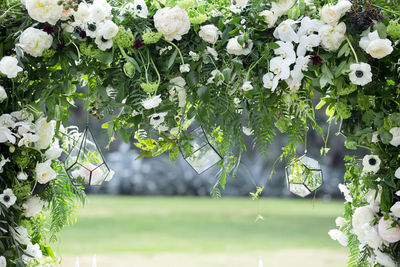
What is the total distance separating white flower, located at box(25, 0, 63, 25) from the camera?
1.33 metres

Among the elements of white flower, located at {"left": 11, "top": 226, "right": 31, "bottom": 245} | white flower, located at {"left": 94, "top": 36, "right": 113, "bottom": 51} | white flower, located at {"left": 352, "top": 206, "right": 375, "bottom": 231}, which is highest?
white flower, located at {"left": 94, "top": 36, "right": 113, "bottom": 51}

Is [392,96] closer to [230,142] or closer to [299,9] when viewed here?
[299,9]

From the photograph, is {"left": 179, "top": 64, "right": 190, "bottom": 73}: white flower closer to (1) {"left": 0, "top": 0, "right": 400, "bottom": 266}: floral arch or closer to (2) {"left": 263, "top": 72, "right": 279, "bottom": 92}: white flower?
(1) {"left": 0, "top": 0, "right": 400, "bottom": 266}: floral arch

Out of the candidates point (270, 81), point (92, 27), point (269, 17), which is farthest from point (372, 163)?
point (92, 27)

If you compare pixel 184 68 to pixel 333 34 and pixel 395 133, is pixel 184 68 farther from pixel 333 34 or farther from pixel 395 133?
pixel 395 133

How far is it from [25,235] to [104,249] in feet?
18.6

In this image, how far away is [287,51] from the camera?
1342 millimetres

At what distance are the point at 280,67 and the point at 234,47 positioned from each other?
132 millimetres

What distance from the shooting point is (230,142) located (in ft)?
5.23

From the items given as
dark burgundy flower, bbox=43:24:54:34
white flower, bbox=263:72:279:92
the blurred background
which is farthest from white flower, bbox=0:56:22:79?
the blurred background

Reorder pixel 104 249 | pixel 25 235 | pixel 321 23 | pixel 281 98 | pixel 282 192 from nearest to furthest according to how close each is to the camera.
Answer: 1. pixel 321 23
2. pixel 281 98
3. pixel 25 235
4. pixel 104 249
5. pixel 282 192

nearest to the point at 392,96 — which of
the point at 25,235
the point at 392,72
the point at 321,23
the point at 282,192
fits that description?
the point at 392,72

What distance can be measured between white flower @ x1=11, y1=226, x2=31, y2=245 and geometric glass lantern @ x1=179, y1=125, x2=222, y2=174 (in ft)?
1.74

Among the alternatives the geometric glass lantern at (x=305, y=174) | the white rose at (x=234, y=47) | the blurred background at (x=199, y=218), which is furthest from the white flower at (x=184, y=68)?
the blurred background at (x=199, y=218)
